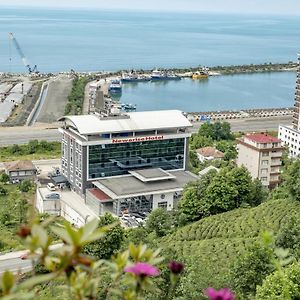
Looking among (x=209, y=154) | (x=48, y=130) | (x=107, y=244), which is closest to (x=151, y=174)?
(x=209, y=154)

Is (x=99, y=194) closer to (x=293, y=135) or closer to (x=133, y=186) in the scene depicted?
(x=133, y=186)

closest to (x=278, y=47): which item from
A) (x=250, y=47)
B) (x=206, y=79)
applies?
(x=250, y=47)

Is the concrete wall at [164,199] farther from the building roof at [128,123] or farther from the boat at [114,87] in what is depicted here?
the boat at [114,87]

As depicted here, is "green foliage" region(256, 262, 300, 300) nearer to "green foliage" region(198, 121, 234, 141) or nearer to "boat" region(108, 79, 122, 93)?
"green foliage" region(198, 121, 234, 141)

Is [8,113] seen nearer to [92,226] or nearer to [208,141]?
[208,141]

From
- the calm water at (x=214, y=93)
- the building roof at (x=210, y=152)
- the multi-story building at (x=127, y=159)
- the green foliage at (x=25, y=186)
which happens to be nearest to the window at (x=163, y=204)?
the multi-story building at (x=127, y=159)

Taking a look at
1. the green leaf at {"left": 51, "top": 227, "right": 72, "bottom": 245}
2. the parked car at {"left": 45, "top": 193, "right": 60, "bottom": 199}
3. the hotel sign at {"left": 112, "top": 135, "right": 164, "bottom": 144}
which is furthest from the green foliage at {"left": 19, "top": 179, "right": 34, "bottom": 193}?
the green leaf at {"left": 51, "top": 227, "right": 72, "bottom": 245}
